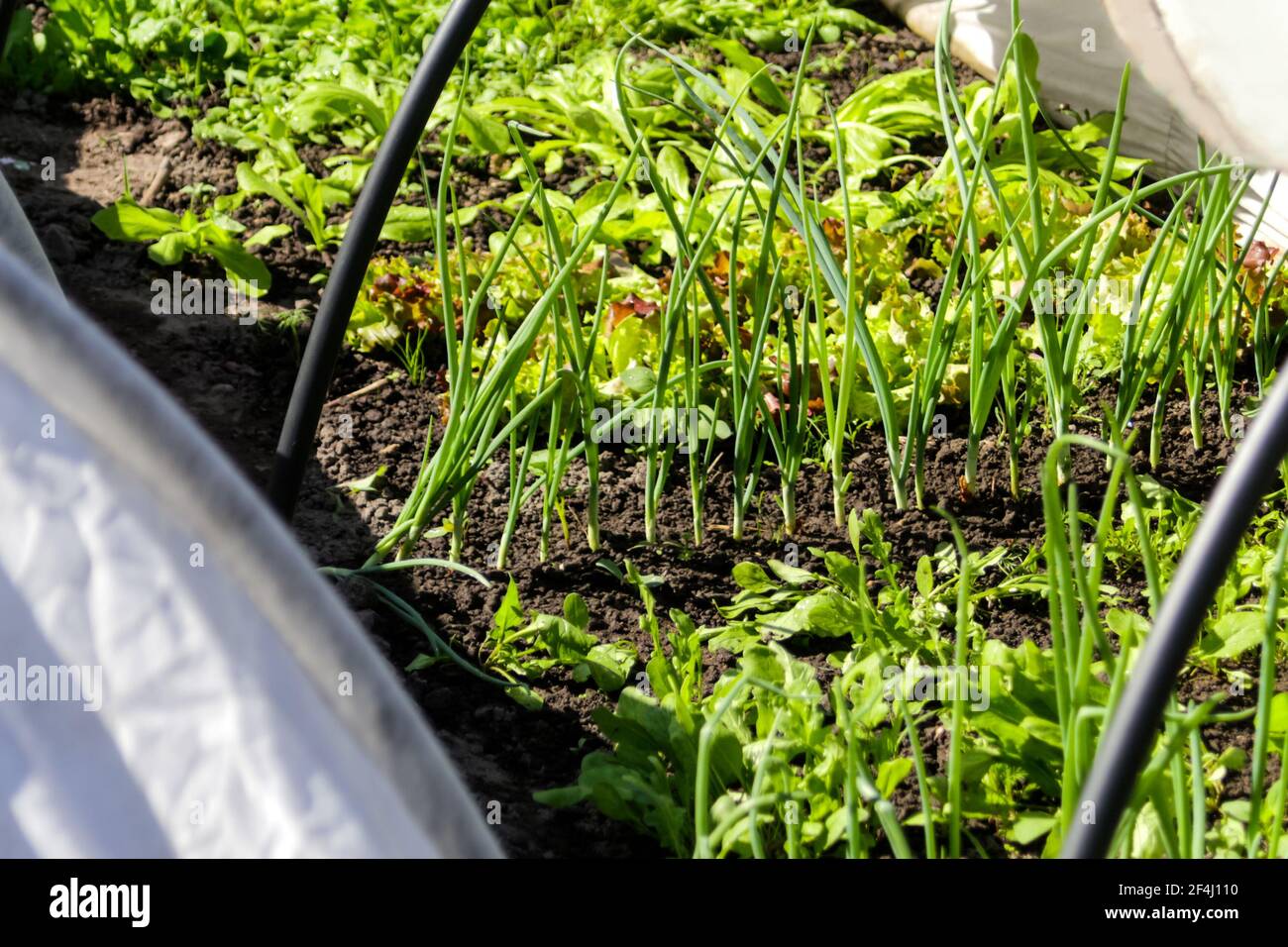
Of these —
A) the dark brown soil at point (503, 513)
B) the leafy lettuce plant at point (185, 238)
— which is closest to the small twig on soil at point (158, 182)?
the dark brown soil at point (503, 513)

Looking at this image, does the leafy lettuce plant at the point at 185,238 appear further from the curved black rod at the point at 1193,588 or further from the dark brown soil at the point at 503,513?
the curved black rod at the point at 1193,588

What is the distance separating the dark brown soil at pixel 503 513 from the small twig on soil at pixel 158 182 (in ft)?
0.48

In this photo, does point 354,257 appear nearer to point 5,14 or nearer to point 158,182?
point 5,14

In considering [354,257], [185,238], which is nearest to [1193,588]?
[354,257]

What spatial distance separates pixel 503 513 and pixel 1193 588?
1.30 m

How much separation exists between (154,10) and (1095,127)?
2.45 metres

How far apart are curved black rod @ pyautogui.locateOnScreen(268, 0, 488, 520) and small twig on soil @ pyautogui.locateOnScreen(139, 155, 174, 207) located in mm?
1499

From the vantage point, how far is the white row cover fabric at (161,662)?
2.03 feet

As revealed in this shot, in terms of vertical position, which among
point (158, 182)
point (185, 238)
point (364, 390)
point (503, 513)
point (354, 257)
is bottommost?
point (503, 513)

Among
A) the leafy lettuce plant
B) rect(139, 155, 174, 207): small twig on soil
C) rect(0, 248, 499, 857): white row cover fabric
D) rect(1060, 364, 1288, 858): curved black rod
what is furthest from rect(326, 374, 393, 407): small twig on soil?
rect(1060, 364, 1288, 858): curved black rod

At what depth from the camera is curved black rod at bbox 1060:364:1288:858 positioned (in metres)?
0.80

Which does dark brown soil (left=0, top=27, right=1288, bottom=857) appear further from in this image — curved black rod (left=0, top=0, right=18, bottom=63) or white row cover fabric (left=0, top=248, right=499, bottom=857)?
white row cover fabric (left=0, top=248, right=499, bottom=857)

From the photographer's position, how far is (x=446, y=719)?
1581mm

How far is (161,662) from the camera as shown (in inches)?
25.8
